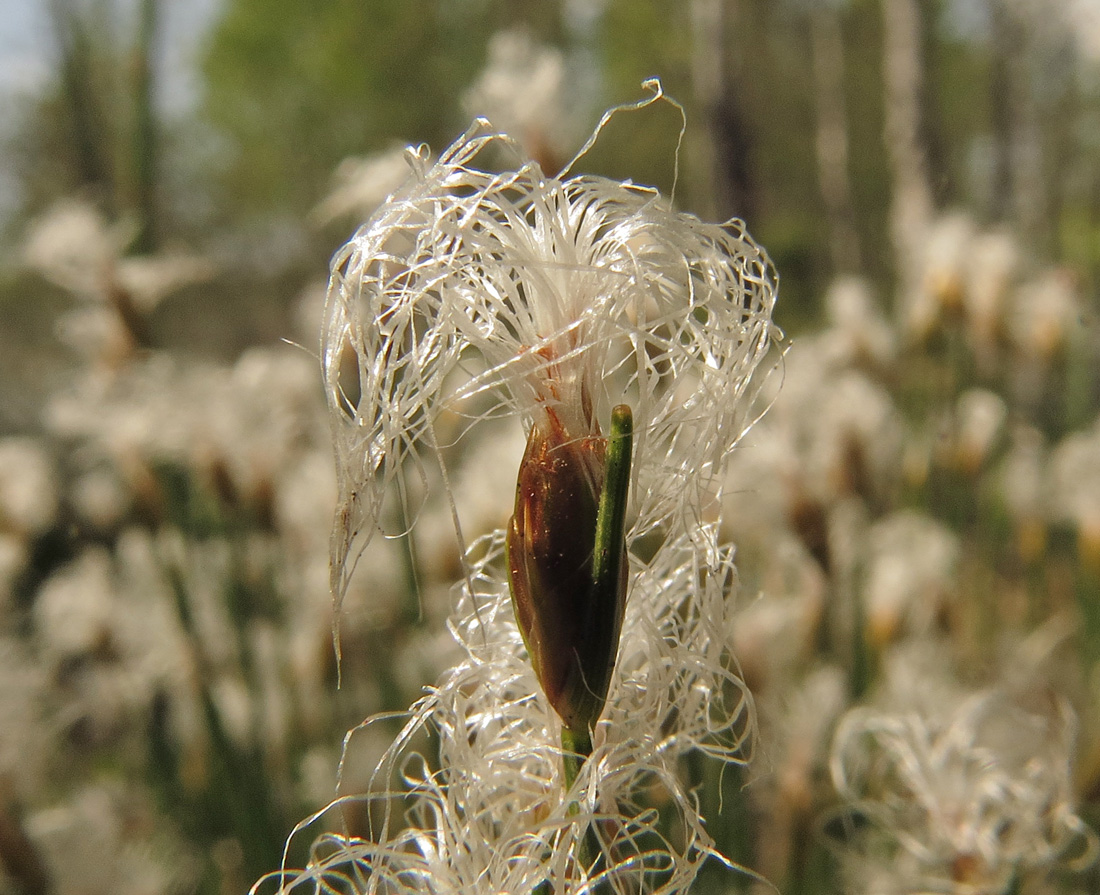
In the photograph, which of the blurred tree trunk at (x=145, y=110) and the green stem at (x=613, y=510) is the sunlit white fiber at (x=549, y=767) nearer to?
the green stem at (x=613, y=510)

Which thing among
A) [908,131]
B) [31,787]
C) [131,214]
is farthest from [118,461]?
[908,131]

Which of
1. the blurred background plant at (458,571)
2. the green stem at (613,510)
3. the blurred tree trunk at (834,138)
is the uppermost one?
the green stem at (613,510)

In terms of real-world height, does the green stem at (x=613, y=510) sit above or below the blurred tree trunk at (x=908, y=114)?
above

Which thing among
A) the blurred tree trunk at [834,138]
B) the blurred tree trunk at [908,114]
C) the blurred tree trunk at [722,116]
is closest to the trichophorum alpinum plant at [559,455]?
the blurred tree trunk at [908,114]

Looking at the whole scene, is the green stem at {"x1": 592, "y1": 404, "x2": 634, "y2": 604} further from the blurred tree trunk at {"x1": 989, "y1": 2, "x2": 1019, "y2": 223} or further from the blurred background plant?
the blurred tree trunk at {"x1": 989, "y1": 2, "x2": 1019, "y2": 223}

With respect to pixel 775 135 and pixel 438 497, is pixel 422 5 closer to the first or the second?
pixel 775 135
